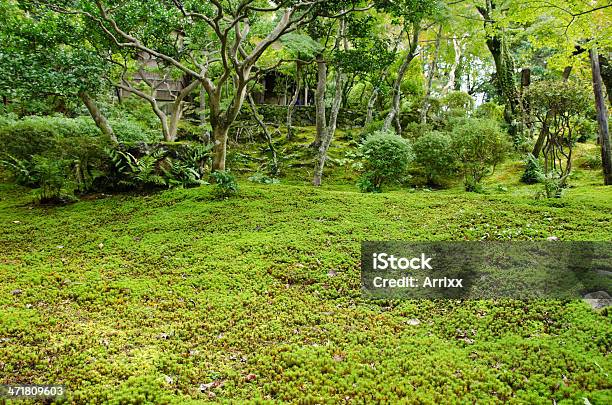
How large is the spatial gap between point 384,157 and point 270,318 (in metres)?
6.04

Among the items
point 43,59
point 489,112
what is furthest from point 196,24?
point 489,112

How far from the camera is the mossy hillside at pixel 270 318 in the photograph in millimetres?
2674

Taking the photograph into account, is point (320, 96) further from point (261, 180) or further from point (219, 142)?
point (219, 142)

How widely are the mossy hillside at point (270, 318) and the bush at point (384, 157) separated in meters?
2.70

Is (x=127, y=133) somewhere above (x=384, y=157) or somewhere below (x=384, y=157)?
above

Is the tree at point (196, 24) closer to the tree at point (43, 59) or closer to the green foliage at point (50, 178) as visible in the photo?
the tree at point (43, 59)

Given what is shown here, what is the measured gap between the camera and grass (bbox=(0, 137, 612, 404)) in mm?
2668

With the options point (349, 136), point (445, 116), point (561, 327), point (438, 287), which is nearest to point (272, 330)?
point (438, 287)

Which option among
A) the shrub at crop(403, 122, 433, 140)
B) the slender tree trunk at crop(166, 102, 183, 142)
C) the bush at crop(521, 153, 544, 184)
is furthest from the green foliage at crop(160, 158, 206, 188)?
the bush at crop(521, 153, 544, 184)

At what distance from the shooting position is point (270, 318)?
361 centimetres

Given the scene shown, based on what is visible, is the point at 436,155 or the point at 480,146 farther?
the point at 436,155

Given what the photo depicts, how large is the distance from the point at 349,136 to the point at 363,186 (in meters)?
6.78

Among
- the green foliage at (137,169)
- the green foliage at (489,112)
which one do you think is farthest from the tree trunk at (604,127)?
the green foliage at (137,169)

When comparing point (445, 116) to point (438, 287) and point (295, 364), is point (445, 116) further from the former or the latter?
point (295, 364)
